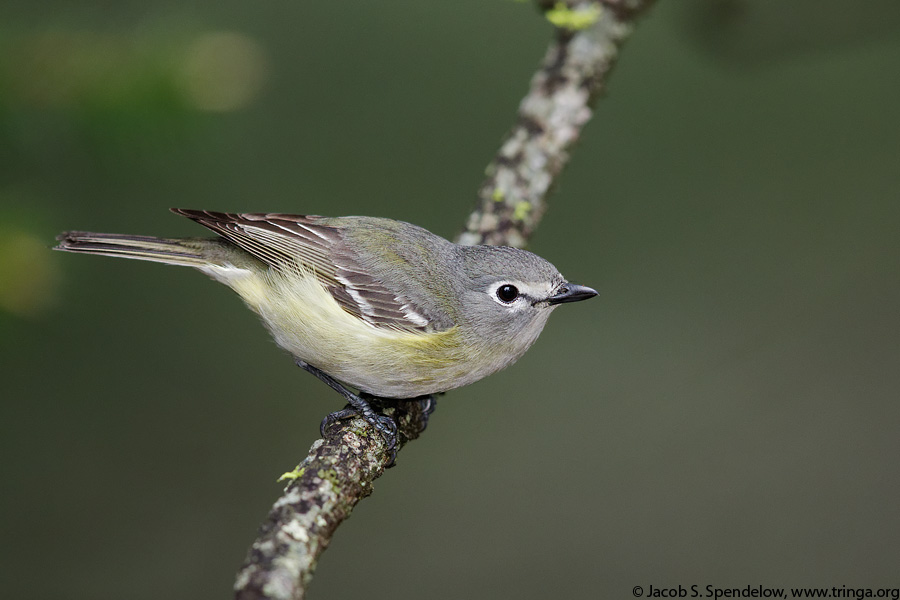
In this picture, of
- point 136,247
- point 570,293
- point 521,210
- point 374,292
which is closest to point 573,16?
point 521,210

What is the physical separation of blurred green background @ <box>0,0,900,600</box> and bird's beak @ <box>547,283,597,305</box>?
2014mm

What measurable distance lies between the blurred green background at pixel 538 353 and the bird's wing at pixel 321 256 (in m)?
1.68

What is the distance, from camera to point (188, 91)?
3.21m

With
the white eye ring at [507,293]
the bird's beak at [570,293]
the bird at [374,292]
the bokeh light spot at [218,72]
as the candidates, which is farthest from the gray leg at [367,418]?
the bokeh light spot at [218,72]

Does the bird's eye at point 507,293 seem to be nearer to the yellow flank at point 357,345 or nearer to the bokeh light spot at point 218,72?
the yellow flank at point 357,345

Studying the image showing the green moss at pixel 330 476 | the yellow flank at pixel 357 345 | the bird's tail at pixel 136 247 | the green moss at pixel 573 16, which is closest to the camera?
the green moss at pixel 330 476

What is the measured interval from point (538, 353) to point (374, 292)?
3427mm

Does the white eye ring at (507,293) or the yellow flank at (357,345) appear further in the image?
the white eye ring at (507,293)

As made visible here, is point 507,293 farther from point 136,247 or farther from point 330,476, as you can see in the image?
point 136,247

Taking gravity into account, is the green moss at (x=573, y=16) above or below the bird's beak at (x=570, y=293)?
above

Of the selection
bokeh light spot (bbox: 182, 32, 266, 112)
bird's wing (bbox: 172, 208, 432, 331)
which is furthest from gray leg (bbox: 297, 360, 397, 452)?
bokeh light spot (bbox: 182, 32, 266, 112)

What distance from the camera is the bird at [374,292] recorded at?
139 inches

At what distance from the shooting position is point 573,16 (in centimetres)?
395

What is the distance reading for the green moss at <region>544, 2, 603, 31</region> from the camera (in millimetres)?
3812
